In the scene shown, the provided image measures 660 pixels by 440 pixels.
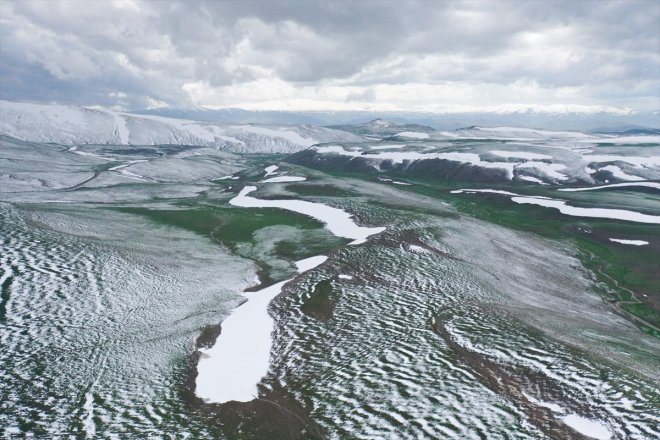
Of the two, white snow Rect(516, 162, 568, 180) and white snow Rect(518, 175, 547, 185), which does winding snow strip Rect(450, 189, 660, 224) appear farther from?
white snow Rect(516, 162, 568, 180)

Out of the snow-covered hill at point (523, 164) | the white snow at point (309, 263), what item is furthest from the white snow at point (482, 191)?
the white snow at point (309, 263)

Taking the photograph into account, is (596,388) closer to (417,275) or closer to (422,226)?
(417,275)

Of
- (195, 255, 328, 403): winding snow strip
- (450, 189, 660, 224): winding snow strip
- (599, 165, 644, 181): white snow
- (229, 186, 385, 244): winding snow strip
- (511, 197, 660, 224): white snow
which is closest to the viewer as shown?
(195, 255, 328, 403): winding snow strip

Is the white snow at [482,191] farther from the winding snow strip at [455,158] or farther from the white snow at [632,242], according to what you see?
the white snow at [632,242]

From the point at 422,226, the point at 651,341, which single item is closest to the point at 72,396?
the point at 651,341

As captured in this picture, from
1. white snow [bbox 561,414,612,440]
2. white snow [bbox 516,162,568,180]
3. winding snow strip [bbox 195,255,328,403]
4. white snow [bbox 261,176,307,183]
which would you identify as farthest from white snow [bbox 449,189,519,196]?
white snow [bbox 561,414,612,440]

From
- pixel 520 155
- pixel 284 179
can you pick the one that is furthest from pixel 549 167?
pixel 284 179

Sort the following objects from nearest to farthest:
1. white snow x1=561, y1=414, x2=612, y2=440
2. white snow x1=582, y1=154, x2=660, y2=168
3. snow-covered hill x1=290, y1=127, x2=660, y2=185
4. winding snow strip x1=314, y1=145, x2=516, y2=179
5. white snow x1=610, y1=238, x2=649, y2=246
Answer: white snow x1=561, y1=414, x2=612, y2=440 < white snow x1=610, y1=238, x2=649, y2=246 < snow-covered hill x1=290, y1=127, x2=660, y2=185 < white snow x1=582, y1=154, x2=660, y2=168 < winding snow strip x1=314, y1=145, x2=516, y2=179
